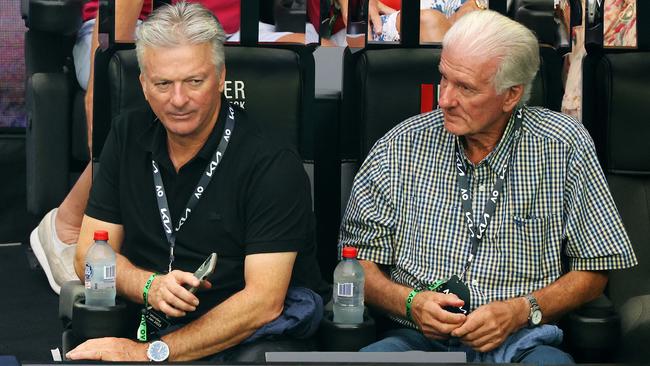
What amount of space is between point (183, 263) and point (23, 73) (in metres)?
3.42

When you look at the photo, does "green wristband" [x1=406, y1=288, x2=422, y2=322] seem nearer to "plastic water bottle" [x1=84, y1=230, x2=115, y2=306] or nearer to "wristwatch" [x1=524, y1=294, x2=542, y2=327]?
"wristwatch" [x1=524, y1=294, x2=542, y2=327]

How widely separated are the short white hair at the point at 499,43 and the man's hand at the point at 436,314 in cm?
52

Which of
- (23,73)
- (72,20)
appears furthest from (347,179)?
(23,73)

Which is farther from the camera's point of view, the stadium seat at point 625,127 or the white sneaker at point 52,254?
the white sneaker at point 52,254

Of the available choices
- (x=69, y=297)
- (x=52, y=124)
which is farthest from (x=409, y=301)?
(x=52, y=124)

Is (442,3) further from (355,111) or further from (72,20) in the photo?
(72,20)

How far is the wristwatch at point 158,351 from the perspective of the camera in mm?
2719

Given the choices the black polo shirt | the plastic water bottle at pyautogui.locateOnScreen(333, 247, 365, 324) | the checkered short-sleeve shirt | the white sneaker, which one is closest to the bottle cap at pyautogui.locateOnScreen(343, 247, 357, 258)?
the plastic water bottle at pyautogui.locateOnScreen(333, 247, 365, 324)

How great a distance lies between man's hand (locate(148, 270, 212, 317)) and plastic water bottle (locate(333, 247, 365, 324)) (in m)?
0.30

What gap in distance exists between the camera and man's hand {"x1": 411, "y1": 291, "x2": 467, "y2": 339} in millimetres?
2764

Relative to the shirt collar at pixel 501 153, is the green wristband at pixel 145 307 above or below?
below

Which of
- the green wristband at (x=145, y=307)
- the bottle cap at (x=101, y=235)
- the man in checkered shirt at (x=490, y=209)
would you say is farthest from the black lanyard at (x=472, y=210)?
the bottle cap at (x=101, y=235)

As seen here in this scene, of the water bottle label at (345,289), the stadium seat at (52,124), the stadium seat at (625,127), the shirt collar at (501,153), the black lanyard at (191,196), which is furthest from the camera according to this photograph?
the stadium seat at (52,124)

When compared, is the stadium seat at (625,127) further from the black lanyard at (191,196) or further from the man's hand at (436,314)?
the black lanyard at (191,196)
